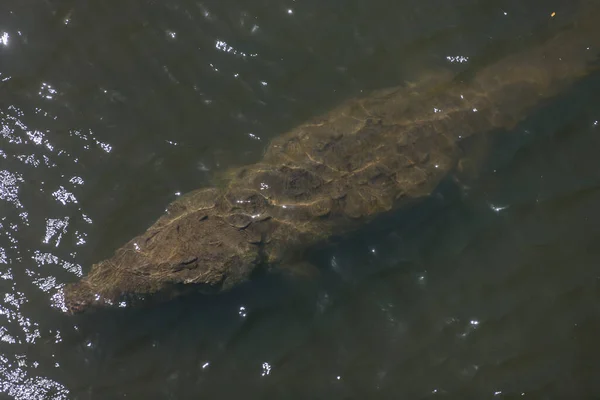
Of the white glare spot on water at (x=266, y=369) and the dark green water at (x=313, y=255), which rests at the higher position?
the dark green water at (x=313, y=255)

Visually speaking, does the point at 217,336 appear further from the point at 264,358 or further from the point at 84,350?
the point at 84,350

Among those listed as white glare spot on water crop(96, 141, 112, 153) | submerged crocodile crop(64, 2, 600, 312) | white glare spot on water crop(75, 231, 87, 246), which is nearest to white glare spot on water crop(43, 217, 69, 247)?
white glare spot on water crop(75, 231, 87, 246)

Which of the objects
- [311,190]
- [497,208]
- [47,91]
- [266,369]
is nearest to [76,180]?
[47,91]

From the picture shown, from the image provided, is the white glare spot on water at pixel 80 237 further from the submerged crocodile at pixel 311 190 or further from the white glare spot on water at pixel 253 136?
the white glare spot on water at pixel 253 136

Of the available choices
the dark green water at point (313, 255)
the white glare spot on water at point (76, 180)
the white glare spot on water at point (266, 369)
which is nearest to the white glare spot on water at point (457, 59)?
the dark green water at point (313, 255)

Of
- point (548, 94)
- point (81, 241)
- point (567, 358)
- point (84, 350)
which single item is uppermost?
point (548, 94)

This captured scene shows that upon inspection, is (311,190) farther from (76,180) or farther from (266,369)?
(76,180)

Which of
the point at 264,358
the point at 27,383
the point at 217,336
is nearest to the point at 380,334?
the point at 264,358
